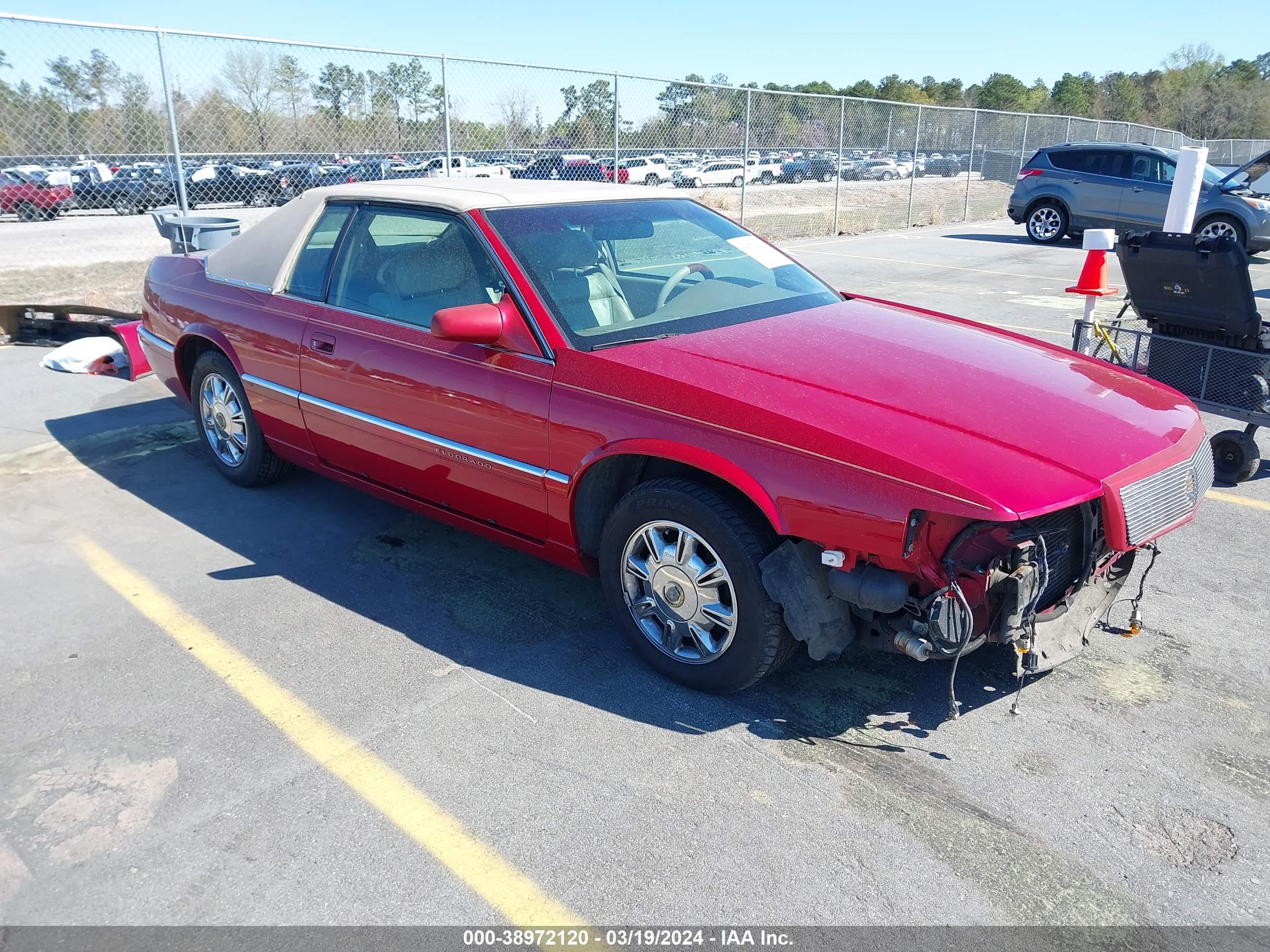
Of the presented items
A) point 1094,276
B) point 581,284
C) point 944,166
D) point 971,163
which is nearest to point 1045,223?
point 971,163

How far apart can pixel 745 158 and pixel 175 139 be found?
9.44 metres

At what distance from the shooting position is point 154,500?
5074 millimetres

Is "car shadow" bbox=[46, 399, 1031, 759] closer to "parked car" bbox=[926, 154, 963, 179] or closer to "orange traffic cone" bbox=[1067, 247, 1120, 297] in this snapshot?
"orange traffic cone" bbox=[1067, 247, 1120, 297]

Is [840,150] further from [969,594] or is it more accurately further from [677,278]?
[969,594]

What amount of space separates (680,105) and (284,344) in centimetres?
1191

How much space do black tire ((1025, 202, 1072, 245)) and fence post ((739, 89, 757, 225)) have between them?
598 cm

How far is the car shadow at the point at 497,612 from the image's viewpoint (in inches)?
126

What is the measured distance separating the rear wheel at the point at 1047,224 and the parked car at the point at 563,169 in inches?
360

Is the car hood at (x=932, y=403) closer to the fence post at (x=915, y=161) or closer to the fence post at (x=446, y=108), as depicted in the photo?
the fence post at (x=446, y=108)

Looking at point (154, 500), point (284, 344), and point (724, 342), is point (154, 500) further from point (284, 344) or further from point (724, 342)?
point (724, 342)

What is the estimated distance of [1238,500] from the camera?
5066 millimetres

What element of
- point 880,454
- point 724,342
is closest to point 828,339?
point 724,342

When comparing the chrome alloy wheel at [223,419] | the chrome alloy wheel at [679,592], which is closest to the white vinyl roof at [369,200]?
the chrome alloy wheel at [223,419]

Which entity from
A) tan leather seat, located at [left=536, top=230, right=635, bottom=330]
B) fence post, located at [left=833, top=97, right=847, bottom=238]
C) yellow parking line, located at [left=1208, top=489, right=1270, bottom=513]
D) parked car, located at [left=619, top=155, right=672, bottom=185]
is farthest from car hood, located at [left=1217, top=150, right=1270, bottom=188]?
fence post, located at [left=833, top=97, right=847, bottom=238]
